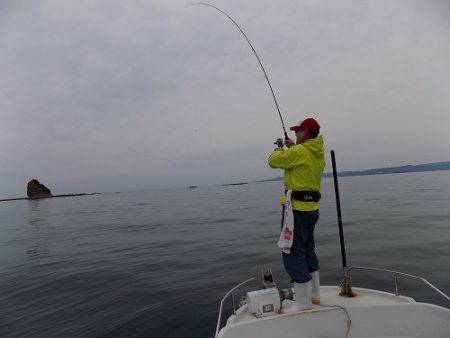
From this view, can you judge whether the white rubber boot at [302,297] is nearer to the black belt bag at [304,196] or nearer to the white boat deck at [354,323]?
the white boat deck at [354,323]

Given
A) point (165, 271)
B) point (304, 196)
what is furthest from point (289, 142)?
point (165, 271)

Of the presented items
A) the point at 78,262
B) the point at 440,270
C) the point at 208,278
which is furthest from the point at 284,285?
the point at 78,262

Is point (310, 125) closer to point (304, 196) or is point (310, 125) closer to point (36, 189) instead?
point (304, 196)

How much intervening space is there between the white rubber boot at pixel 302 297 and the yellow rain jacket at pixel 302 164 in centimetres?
113

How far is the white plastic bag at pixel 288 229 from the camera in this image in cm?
478

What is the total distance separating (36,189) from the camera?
159 meters

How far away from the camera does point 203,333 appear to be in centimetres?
639

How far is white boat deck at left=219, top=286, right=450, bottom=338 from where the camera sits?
440 cm

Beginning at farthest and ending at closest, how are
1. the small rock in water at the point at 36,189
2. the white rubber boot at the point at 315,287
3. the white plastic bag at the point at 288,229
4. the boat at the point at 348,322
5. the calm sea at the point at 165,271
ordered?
the small rock in water at the point at 36,189, the calm sea at the point at 165,271, the white rubber boot at the point at 315,287, the white plastic bag at the point at 288,229, the boat at the point at 348,322

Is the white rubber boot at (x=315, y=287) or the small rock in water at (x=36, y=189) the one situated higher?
the small rock in water at (x=36, y=189)

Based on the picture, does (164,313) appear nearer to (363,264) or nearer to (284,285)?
(284,285)

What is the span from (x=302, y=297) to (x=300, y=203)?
1385 millimetres

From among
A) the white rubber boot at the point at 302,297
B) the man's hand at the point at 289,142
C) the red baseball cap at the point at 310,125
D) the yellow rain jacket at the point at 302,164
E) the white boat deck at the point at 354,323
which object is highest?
the red baseball cap at the point at 310,125

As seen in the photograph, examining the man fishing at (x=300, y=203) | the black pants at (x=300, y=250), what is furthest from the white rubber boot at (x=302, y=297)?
the black pants at (x=300, y=250)
